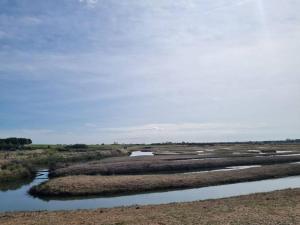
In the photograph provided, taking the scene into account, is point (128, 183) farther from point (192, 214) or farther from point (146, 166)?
point (146, 166)

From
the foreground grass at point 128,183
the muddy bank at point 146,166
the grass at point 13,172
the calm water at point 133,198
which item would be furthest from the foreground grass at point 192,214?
the grass at point 13,172

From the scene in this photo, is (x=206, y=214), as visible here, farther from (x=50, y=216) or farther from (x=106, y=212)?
(x=50, y=216)

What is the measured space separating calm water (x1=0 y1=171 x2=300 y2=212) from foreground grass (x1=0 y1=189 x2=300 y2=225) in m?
6.33

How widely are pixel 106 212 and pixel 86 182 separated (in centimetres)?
1671

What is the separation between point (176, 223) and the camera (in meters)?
21.7

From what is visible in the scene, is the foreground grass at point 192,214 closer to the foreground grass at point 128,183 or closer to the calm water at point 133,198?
the calm water at point 133,198

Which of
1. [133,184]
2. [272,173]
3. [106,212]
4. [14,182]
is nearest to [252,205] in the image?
[106,212]

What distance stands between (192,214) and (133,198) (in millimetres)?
13794

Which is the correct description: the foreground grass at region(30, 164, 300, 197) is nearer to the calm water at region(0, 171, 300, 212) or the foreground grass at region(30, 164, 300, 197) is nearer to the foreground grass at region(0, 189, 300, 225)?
the calm water at region(0, 171, 300, 212)

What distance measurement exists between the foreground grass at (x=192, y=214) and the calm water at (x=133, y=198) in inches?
249

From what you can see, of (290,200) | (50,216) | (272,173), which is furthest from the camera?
(272,173)

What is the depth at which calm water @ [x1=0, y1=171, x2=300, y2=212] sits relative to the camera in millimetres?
34406

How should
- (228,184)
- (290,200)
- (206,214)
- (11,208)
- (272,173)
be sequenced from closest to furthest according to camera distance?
(206,214) < (290,200) < (11,208) < (228,184) < (272,173)

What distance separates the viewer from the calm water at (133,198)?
3441 cm
